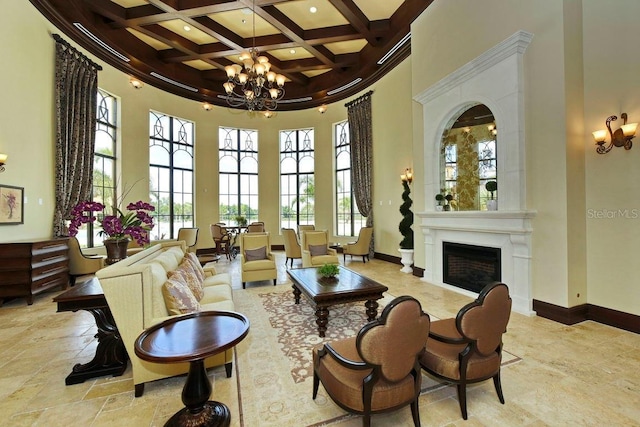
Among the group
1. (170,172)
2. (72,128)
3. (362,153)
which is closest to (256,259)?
(72,128)

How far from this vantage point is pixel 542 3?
147 inches

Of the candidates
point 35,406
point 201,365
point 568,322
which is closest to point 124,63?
point 35,406

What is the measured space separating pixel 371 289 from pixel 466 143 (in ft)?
11.2

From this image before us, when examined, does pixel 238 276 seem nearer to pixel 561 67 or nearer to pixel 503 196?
pixel 503 196

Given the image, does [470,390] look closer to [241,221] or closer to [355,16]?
[355,16]

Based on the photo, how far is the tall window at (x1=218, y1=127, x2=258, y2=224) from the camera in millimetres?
10266

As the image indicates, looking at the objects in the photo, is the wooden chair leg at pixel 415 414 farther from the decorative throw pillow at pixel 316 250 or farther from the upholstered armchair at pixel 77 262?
the upholstered armchair at pixel 77 262

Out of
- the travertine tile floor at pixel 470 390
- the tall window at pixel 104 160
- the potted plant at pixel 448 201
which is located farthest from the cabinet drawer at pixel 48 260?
the potted plant at pixel 448 201

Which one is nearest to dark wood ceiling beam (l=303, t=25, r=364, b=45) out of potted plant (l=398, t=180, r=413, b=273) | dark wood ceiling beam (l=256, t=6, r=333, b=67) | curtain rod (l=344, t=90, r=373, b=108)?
dark wood ceiling beam (l=256, t=6, r=333, b=67)

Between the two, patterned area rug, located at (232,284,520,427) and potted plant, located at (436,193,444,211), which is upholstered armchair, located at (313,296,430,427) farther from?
potted plant, located at (436,193,444,211)

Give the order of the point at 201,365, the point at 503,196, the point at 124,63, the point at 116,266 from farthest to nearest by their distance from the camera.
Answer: the point at 124,63 < the point at 503,196 < the point at 116,266 < the point at 201,365

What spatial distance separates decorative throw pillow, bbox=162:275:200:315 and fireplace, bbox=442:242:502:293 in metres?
4.33

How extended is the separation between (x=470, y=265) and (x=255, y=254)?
407 centimetres

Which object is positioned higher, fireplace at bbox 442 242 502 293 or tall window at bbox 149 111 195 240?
tall window at bbox 149 111 195 240
